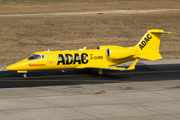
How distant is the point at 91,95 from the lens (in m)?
28.2

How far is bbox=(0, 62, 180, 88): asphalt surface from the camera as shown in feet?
112

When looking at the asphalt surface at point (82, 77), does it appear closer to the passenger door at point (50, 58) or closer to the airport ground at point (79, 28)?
the passenger door at point (50, 58)

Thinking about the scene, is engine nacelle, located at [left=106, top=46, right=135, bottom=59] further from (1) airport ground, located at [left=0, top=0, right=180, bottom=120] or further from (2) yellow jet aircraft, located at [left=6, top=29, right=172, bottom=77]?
(1) airport ground, located at [left=0, top=0, right=180, bottom=120]

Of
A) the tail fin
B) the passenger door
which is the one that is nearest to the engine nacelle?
the tail fin

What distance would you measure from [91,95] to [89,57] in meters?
10.4

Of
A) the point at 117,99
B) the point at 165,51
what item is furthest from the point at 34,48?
the point at 117,99

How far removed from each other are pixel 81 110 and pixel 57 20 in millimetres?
57555

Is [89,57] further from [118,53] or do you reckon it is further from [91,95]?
[91,95]

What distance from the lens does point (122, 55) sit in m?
38.7

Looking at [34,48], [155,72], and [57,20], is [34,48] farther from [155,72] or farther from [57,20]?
[155,72]

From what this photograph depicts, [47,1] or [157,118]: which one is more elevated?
[47,1]

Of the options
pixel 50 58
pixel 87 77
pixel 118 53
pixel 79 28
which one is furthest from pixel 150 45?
pixel 79 28

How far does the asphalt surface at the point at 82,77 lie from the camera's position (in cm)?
3422

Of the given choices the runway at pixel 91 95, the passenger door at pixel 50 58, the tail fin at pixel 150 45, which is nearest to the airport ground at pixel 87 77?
the runway at pixel 91 95
